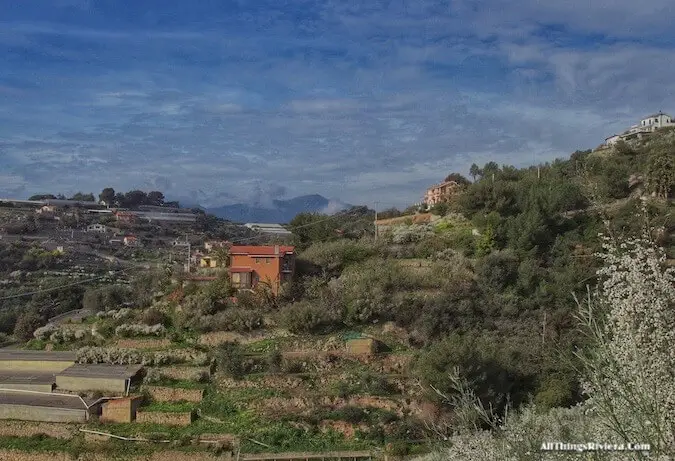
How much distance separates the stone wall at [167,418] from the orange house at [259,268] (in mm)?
5374

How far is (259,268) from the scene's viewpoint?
20.0 meters

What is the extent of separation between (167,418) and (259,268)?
6026 mm

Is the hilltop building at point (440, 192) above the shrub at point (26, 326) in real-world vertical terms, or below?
above

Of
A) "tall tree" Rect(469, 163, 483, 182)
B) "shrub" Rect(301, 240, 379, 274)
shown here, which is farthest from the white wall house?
"shrub" Rect(301, 240, 379, 274)

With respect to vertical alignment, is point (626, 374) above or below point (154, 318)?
above

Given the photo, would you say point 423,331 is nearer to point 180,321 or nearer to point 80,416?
point 180,321

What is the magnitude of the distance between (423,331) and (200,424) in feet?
21.1

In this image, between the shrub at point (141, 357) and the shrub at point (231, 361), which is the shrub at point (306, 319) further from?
the shrub at point (141, 357)

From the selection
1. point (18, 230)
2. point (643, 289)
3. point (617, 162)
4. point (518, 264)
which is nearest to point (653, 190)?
point (617, 162)

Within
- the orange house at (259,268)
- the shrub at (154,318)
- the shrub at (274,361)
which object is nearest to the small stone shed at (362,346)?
the shrub at (274,361)

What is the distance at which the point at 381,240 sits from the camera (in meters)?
24.2

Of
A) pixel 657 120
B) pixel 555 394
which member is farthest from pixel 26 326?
pixel 657 120

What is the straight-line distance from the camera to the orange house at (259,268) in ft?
Answer: 65.0

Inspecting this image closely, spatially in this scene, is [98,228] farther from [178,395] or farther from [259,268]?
[178,395]
